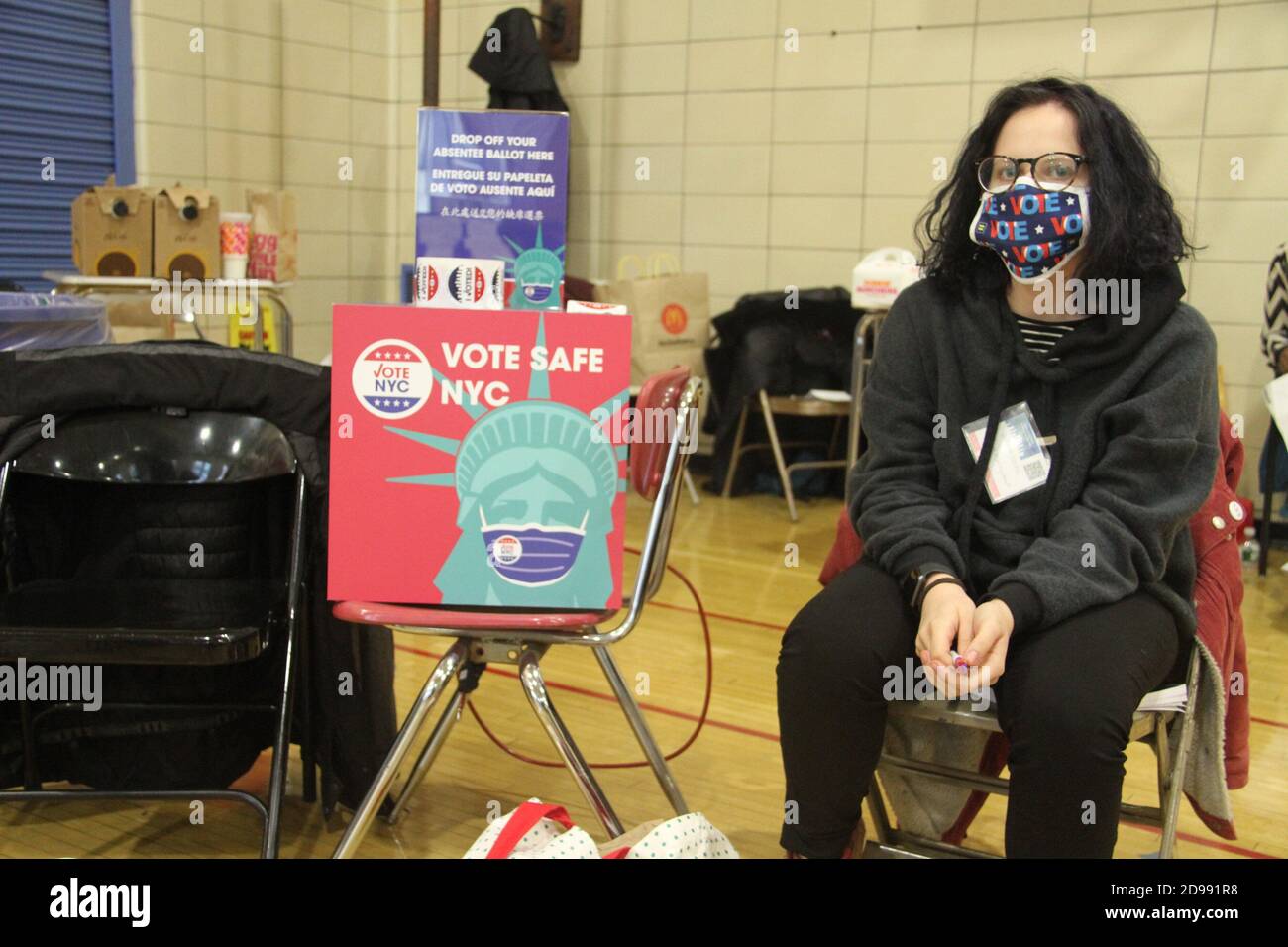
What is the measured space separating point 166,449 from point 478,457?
61 cm

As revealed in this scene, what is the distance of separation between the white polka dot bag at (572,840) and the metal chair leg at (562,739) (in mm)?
415

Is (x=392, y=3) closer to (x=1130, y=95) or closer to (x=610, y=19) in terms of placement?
(x=610, y=19)

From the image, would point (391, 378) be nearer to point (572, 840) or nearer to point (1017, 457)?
point (572, 840)

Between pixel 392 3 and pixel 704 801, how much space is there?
5.29 meters

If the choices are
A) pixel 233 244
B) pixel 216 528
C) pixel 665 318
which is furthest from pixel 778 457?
pixel 216 528

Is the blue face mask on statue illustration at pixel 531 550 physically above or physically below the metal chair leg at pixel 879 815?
above

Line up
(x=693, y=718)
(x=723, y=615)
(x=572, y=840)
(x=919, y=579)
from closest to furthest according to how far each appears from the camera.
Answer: (x=572, y=840) < (x=919, y=579) < (x=693, y=718) < (x=723, y=615)

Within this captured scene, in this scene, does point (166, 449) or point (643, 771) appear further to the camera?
point (643, 771)

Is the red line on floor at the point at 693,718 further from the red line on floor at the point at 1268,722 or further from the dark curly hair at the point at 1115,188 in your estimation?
the dark curly hair at the point at 1115,188

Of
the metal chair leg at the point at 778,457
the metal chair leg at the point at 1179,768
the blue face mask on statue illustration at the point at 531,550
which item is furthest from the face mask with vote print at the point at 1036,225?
the metal chair leg at the point at 778,457

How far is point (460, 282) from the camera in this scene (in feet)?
6.52

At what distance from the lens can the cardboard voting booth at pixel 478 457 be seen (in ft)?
5.75

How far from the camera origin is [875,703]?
1.61 m
